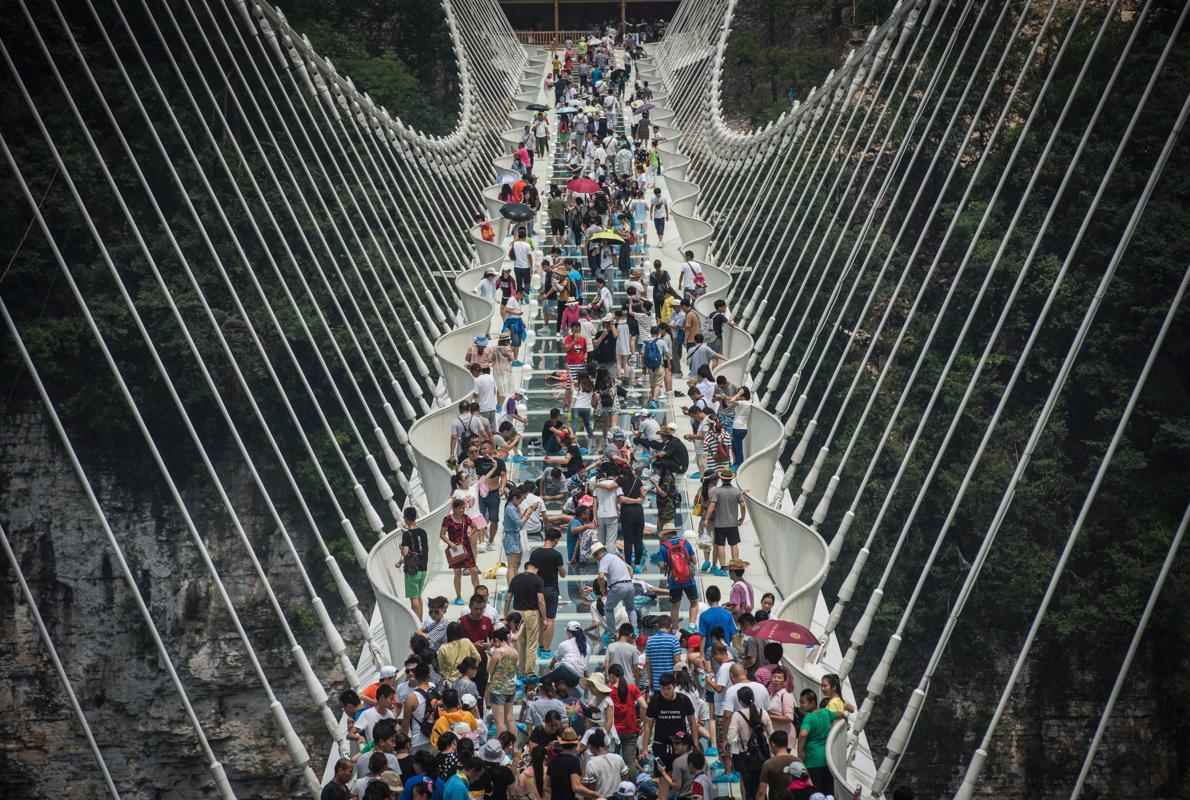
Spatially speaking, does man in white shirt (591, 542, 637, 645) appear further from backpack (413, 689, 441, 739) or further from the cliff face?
the cliff face

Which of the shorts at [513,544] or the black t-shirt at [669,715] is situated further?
the shorts at [513,544]

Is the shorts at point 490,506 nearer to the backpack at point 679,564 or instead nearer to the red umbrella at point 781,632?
the backpack at point 679,564

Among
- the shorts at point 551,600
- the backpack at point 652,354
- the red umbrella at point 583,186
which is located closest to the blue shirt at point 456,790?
the shorts at point 551,600

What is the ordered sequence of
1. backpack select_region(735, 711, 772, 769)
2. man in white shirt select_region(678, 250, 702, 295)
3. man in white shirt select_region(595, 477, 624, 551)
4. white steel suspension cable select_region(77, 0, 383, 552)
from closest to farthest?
backpack select_region(735, 711, 772, 769) < man in white shirt select_region(595, 477, 624, 551) < white steel suspension cable select_region(77, 0, 383, 552) < man in white shirt select_region(678, 250, 702, 295)

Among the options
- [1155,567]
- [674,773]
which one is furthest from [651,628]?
[1155,567]

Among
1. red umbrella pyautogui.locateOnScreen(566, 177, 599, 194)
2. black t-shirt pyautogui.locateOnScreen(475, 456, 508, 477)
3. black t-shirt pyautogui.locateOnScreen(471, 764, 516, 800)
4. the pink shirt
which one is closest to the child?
the pink shirt

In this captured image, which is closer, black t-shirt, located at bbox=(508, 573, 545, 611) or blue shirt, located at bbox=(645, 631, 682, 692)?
blue shirt, located at bbox=(645, 631, 682, 692)
